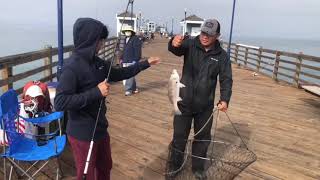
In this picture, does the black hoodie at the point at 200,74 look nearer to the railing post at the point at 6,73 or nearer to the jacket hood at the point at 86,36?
the jacket hood at the point at 86,36

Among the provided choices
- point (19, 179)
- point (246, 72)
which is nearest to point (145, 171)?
point (19, 179)

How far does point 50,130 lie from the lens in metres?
4.90

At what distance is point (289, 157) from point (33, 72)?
4.93 metres

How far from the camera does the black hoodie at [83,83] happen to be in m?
2.81

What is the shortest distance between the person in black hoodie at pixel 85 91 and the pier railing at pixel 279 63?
32.9 ft

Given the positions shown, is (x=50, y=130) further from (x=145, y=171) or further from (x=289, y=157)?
(x=289, y=157)

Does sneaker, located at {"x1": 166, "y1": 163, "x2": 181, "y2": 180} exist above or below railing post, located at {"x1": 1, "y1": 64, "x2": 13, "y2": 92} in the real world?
below

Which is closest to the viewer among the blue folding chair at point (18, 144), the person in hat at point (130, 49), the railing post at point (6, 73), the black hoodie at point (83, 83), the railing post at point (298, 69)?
the black hoodie at point (83, 83)

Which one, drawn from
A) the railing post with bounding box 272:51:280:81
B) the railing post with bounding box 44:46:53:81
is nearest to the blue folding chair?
the railing post with bounding box 44:46:53:81

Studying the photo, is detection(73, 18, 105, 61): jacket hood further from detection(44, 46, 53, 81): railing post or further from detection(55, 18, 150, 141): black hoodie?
detection(44, 46, 53, 81): railing post

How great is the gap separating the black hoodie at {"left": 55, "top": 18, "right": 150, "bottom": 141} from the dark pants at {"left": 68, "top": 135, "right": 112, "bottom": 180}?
0.07 meters

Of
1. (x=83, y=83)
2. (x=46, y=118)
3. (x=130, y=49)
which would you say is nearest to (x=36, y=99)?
(x=46, y=118)

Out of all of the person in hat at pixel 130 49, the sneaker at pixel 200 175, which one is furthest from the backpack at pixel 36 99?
the person in hat at pixel 130 49

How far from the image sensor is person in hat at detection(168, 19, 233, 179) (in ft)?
13.2
